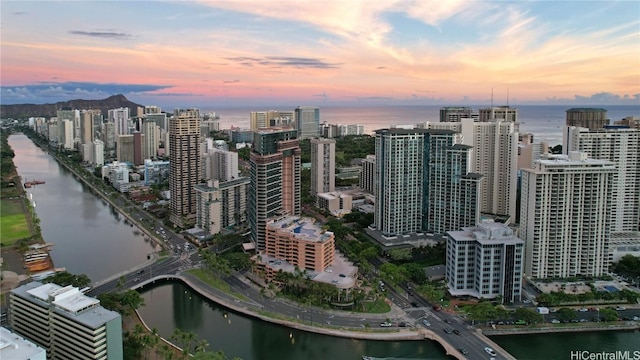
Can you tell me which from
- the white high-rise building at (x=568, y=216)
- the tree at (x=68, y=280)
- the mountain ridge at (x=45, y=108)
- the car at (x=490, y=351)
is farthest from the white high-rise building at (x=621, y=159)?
the mountain ridge at (x=45, y=108)

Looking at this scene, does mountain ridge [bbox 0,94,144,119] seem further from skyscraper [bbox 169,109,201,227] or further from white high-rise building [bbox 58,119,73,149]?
skyscraper [bbox 169,109,201,227]

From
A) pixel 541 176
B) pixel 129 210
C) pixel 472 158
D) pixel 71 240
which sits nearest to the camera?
pixel 541 176

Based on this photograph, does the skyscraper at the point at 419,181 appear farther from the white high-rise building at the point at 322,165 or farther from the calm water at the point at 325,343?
the calm water at the point at 325,343

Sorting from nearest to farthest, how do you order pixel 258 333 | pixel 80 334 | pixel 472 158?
pixel 80 334
pixel 258 333
pixel 472 158

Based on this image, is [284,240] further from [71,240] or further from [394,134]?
[71,240]

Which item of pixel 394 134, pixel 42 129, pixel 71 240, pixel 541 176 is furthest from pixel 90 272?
pixel 42 129
